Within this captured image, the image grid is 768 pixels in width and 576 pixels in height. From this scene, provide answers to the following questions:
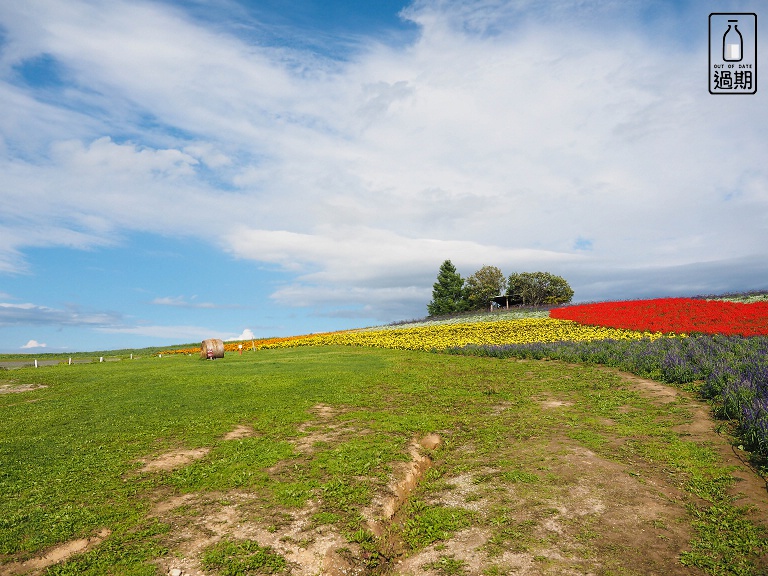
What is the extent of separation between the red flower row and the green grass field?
12.4 meters

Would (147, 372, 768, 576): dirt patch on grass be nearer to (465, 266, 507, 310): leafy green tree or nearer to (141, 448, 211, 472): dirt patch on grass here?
(141, 448, 211, 472): dirt patch on grass

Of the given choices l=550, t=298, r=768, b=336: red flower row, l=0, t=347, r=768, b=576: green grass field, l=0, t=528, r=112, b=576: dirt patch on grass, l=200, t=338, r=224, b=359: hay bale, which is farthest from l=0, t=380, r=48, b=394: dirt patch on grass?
l=550, t=298, r=768, b=336: red flower row

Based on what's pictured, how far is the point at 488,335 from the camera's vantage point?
94.3 feet

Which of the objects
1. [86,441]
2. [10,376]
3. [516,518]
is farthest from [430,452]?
[10,376]

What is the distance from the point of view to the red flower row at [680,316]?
22266mm

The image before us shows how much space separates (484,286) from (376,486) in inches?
2429

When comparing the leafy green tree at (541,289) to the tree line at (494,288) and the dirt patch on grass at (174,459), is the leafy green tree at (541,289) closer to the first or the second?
the tree line at (494,288)

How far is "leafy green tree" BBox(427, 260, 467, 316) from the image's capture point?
212 feet

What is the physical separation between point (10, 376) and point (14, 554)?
19793mm

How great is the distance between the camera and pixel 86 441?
973 cm

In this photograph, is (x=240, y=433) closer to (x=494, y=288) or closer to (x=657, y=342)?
(x=657, y=342)

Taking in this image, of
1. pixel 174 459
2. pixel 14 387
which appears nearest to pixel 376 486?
pixel 174 459

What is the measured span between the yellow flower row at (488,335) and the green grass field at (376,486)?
38.1 feet

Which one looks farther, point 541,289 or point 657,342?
point 541,289
